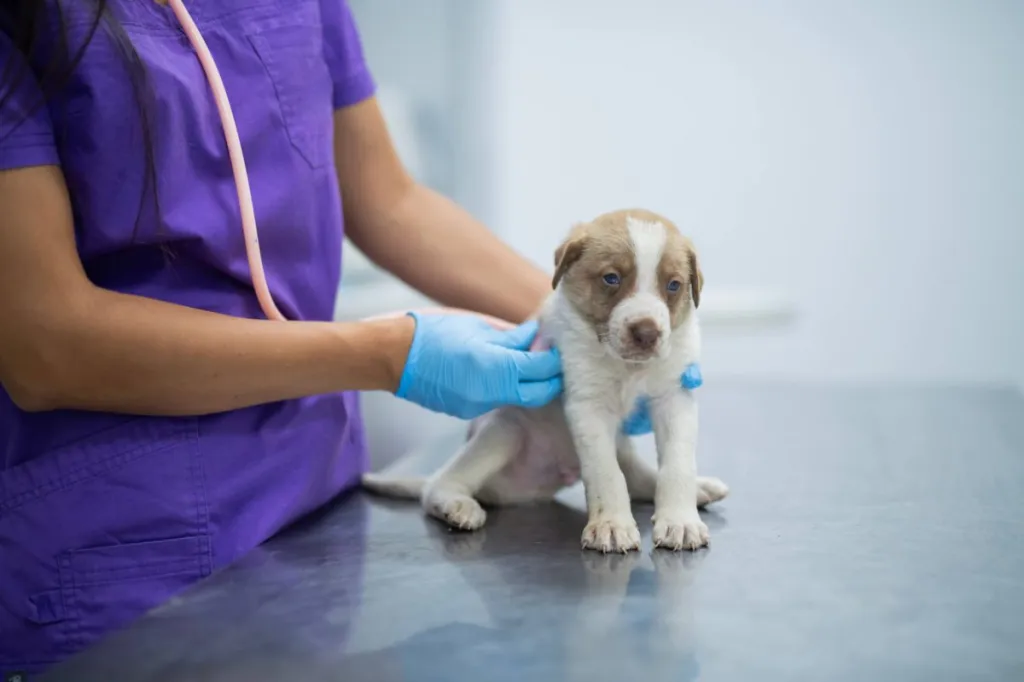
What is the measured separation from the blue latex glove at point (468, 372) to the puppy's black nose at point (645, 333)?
13cm

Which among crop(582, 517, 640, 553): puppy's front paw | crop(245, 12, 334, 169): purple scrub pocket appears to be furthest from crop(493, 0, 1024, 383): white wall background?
crop(582, 517, 640, 553): puppy's front paw

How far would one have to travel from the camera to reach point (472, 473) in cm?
121

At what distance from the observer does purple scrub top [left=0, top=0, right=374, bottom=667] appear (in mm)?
1010

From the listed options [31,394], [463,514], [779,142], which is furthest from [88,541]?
[779,142]

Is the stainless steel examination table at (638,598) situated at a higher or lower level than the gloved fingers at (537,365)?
lower

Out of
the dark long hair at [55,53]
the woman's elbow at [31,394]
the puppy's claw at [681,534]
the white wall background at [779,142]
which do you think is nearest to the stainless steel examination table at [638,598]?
the puppy's claw at [681,534]

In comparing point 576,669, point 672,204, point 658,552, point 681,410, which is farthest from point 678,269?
point 672,204

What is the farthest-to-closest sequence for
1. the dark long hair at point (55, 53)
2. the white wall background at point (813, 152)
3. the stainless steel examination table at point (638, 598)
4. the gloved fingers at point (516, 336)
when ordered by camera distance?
the white wall background at point (813, 152), the gloved fingers at point (516, 336), the dark long hair at point (55, 53), the stainless steel examination table at point (638, 598)

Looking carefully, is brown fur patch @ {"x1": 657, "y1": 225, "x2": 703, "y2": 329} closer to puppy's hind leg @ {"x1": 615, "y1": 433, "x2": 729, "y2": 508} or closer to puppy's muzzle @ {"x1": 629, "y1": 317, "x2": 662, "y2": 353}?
puppy's muzzle @ {"x1": 629, "y1": 317, "x2": 662, "y2": 353}

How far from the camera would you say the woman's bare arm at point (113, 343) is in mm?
947

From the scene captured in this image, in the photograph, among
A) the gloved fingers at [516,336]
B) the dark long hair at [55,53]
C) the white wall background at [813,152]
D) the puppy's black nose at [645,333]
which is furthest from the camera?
the white wall background at [813,152]

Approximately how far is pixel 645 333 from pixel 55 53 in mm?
625

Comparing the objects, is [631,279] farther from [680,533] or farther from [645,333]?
[680,533]

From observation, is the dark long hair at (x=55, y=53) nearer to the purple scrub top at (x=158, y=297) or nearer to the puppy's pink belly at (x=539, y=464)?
the purple scrub top at (x=158, y=297)
